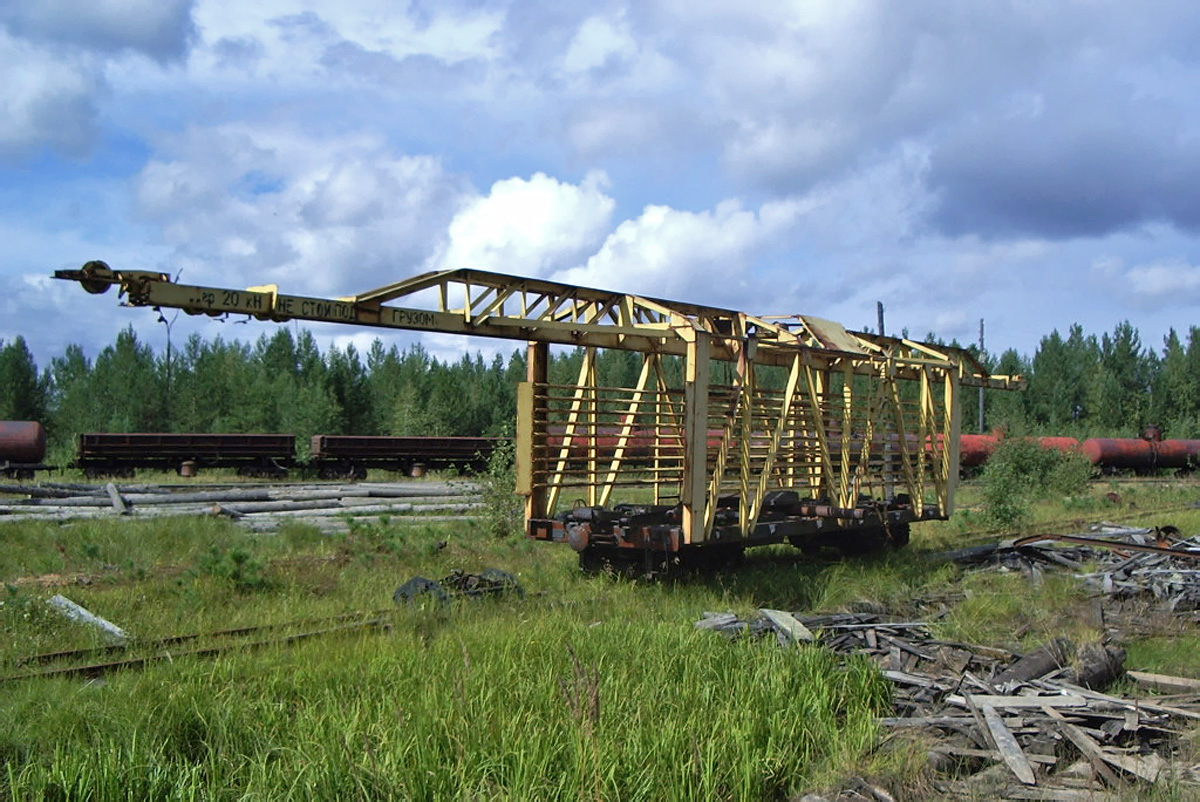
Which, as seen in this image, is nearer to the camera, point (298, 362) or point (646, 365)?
point (646, 365)

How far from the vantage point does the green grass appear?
4.78 metres

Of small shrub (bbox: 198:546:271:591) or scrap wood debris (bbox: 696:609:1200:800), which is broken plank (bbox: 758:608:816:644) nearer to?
scrap wood debris (bbox: 696:609:1200:800)

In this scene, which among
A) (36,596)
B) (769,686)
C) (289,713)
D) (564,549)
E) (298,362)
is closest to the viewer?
(289,713)

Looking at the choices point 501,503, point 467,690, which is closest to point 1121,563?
point 501,503

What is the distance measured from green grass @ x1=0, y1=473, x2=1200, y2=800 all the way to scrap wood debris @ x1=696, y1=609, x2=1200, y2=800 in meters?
0.39

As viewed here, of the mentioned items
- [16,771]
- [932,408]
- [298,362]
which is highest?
[298,362]

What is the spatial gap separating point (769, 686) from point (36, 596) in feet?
23.4

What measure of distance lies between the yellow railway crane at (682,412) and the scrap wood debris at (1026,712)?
2.35 metres

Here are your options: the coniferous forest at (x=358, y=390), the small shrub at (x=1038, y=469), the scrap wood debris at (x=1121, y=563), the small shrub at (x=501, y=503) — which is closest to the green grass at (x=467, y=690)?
the scrap wood debris at (x=1121, y=563)

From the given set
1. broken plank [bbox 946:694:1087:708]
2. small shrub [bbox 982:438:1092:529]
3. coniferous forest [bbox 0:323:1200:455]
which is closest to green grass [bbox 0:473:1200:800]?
broken plank [bbox 946:694:1087:708]

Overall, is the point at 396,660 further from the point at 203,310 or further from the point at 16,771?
the point at 203,310

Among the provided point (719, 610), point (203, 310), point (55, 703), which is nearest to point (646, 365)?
point (719, 610)

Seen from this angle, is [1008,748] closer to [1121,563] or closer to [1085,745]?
[1085,745]

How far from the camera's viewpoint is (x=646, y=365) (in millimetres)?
11461
